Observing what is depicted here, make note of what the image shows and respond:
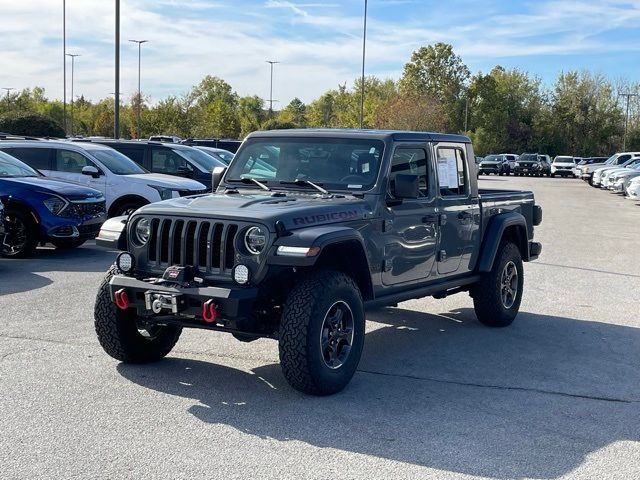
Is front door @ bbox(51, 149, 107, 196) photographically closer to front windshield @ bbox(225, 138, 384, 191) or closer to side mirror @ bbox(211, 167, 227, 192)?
side mirror @ bbox(211, 167, 227, 192)

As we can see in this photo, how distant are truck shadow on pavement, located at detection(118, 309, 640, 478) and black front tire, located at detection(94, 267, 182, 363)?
12cm

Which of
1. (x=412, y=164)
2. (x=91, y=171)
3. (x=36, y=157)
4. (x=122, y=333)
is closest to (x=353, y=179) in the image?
(x=412, y=164)

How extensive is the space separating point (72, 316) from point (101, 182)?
6993 millimetres

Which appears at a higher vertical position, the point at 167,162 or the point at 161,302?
the point at 167,162

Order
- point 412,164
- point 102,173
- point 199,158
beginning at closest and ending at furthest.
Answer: point 412,164 < point 102,173 < point 199,158

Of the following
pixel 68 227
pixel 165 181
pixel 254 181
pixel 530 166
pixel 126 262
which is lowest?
pixel 68 227

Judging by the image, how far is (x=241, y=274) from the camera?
5.66 meters

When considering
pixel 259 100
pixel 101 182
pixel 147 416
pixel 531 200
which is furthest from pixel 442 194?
pixel 259 100

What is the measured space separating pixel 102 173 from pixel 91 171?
1.36 ft

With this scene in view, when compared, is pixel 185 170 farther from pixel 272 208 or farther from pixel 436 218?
pixel 272 208

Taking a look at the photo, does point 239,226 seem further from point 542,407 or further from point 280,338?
point 542,407

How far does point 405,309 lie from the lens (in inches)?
365

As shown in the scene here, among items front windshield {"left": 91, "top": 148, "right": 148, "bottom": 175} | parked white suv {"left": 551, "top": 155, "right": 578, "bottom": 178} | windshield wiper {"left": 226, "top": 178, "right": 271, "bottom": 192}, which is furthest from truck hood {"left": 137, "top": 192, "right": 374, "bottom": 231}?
parked white suv {"left": 551, "top": 155, "right": 578, "bottom": 178}

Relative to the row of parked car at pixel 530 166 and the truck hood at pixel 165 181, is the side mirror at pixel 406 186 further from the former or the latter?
the row of parked car at pixel 530 166
